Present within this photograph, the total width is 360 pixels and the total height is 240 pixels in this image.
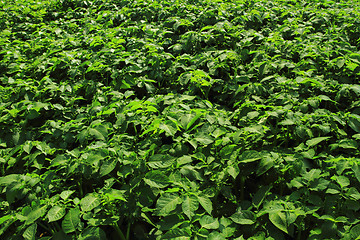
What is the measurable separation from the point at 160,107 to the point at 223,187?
105 centimetres

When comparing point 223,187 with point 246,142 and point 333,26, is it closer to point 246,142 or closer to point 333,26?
point 246,142

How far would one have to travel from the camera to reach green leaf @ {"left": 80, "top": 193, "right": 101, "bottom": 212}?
5.90 feet

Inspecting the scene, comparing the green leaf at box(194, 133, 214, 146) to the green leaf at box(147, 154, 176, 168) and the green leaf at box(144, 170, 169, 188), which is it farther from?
the green leaf at box(144, 170, 169, 188)

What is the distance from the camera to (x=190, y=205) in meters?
1.74

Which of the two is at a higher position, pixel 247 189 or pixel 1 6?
pixel 1 6

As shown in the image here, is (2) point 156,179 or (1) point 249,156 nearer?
(2) point 156,179

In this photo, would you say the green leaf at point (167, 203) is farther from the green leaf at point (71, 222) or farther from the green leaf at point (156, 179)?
the green leaf at point (71, 222)

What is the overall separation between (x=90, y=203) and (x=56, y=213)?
0.20m

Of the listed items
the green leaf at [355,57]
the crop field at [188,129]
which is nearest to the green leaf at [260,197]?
the crop field at [188,129]

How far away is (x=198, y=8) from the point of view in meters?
4.53

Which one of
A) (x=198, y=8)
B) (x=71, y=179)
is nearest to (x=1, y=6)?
(x=198, y=8)

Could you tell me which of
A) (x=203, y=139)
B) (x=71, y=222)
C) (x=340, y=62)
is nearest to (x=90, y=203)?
(x=71, y=222)

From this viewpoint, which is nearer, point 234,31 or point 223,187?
point 223,187

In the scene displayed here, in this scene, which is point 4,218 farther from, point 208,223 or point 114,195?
point 208,223
